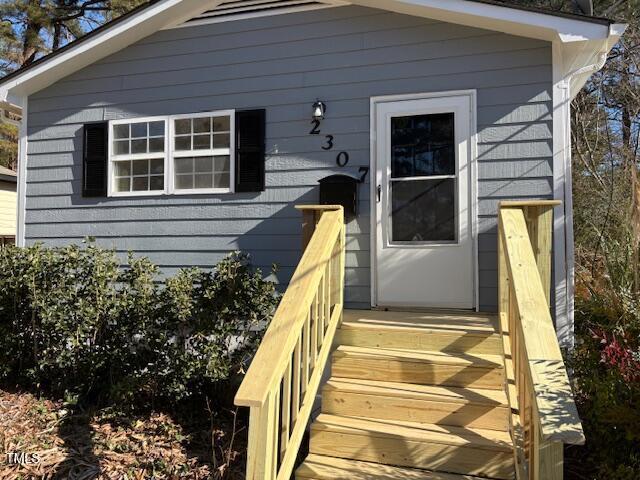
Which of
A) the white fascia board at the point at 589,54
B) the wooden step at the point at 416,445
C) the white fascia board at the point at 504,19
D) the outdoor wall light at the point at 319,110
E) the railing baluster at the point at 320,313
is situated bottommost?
the wooden step at the point at 416,445

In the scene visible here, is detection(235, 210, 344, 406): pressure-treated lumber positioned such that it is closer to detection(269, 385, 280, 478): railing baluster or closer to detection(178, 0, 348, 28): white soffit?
detection(269, 385, 280, 478): railing baluster

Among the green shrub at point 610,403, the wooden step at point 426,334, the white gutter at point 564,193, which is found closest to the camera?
the green shrub at point 610,403

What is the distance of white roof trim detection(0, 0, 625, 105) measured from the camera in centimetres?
395

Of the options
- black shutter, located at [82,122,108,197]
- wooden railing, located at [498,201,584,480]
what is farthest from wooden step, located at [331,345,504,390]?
black shutter, located at [82,122,108,197]

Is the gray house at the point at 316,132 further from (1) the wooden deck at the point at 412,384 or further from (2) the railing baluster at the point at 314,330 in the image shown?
(2) the railing baluster at the point at 314,330

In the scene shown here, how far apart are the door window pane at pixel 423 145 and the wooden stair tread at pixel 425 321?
4.09 feet

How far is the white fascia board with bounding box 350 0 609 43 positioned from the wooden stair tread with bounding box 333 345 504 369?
101 inches

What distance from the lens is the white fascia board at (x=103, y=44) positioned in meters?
5.12

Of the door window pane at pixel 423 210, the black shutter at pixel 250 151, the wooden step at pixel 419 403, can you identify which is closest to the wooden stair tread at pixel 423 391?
the wooden step at pixel 419 403

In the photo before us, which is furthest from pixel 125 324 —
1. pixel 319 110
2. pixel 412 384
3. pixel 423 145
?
pixel 423 145

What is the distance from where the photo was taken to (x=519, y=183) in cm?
432

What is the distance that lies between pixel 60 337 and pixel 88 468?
4.30ft

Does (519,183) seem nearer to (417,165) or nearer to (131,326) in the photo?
(417,165)

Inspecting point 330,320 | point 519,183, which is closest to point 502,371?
point 330,320
